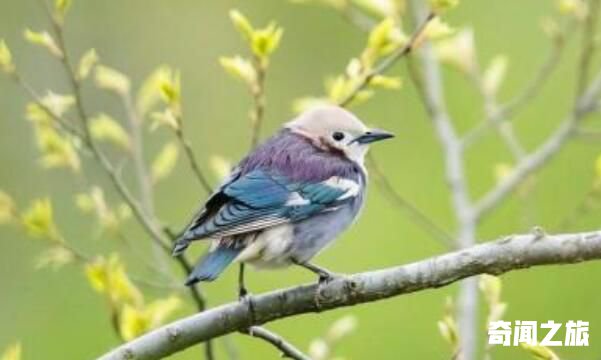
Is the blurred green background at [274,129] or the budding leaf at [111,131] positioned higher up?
the blurred green background at [274,129]

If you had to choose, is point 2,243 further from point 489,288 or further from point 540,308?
point 489,288

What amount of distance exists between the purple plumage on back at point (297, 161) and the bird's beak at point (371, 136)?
0.05m

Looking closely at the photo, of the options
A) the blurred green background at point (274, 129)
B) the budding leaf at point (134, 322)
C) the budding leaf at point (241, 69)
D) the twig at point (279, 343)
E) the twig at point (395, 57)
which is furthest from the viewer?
the blurred green background at point (274, 129)

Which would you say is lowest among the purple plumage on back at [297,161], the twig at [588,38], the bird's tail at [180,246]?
the bird's tail at [180,246]

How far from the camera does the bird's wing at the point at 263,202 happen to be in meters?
3.71

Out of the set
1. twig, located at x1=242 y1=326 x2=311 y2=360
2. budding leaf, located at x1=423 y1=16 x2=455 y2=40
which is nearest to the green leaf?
budding leaf, located at x1=423 y1=16 x2=455 y2=40

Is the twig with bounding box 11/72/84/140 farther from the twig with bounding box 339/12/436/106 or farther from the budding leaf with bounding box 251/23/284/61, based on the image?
the twig with bounding box 339/12/436/106

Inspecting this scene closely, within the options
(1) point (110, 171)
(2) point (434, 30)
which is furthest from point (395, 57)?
(1) point (110, 171)

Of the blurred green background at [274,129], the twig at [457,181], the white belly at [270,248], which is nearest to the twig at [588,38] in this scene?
the twig at [457,181]

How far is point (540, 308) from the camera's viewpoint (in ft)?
22.2

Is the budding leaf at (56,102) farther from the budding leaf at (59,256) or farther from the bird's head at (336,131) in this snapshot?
the bird's head at (336,131)

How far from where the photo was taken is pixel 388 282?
10.7 ft

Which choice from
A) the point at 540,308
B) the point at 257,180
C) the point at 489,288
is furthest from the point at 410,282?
the point at 540,308

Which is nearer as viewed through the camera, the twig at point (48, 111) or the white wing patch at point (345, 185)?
the twig at point (48, 111)
